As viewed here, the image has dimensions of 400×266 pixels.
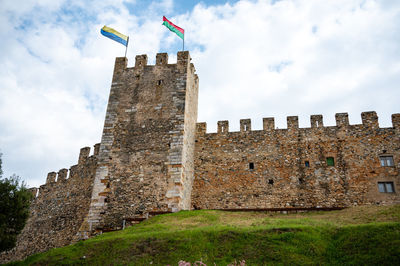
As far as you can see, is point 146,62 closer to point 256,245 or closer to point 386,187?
point 256,245

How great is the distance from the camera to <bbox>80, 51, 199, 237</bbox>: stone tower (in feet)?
54.7

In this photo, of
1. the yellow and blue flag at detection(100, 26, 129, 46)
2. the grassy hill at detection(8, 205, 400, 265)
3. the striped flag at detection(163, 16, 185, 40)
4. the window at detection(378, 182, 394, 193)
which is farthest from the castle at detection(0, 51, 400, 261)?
the grassy hill at detection(8, 205, 400, 265)

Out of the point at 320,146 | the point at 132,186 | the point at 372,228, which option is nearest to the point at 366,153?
the point at 320,146

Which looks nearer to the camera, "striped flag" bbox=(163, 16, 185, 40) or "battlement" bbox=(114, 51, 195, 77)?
"battlement" bbox=(114, 51, 195, 77)

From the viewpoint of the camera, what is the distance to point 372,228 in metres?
10.8

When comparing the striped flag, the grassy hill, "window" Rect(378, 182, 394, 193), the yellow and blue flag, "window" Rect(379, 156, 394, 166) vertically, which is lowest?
the grassy hill

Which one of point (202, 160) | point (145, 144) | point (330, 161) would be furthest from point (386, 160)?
point (145, 144)

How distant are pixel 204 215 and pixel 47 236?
11549 mm

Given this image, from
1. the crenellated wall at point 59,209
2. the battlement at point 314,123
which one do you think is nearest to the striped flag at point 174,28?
the battlement at point 314,123

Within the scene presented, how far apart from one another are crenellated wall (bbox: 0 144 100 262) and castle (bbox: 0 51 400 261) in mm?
320

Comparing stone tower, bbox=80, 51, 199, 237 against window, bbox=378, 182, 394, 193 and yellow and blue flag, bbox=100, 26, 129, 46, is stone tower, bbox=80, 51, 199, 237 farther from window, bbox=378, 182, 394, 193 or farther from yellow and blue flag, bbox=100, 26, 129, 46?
window, bbox=378, 182, 394, 193

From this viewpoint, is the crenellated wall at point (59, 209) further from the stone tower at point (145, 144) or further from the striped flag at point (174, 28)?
the striped flag at point (174, 28)

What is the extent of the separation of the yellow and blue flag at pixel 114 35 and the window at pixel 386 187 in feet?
49.0

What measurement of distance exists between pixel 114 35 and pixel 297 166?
40.2ft
